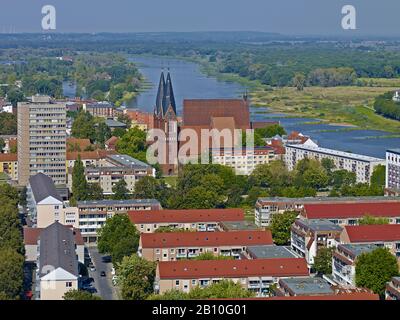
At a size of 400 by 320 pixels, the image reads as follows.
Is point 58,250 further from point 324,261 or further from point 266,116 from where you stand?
point 266,116

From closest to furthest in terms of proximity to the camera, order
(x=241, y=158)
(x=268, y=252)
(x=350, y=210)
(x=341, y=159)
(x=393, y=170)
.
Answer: (x=268, y=252)
(x=350, y=210)
(x=393, y=170)
(x=341, y=159)
(x=241, y=158)

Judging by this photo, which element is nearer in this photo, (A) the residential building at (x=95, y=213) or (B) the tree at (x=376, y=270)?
(B) the tree at (x=376, y=270)

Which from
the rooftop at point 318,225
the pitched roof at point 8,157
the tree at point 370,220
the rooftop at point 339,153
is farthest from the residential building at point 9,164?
the tree at point 370,220

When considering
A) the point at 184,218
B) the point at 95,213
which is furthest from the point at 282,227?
the point at 95,213

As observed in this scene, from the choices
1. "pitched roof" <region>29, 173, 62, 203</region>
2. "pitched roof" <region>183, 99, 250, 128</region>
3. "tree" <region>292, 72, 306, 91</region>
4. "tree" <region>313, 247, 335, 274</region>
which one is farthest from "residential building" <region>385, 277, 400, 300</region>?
"tree" <region>292, 72, 306, 91</region>

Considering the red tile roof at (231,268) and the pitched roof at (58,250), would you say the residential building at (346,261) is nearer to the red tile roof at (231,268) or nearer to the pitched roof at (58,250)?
the red tile roof at (231,268)
